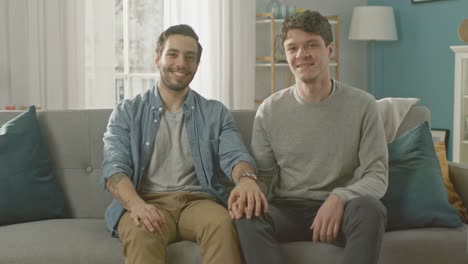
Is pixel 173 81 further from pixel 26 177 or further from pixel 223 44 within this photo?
pixel 223 44

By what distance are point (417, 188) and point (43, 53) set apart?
292cm

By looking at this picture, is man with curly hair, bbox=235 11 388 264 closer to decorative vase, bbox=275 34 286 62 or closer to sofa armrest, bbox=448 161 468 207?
sofa armrest, bbox=448 161 468 207

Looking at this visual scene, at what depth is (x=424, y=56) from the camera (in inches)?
227

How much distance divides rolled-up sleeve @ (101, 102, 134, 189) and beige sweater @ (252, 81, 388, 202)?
449 millimetres

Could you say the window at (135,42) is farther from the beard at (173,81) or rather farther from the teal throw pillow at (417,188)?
the teal throw pillow at (417,188)

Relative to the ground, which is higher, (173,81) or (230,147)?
(173,81)

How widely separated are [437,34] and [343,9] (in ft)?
3.17

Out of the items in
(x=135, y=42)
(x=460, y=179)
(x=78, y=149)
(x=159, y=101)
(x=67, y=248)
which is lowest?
(x=67, y=248)

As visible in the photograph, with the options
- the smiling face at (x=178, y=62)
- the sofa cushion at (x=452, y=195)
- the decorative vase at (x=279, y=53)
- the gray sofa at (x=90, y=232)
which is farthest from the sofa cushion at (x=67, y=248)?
the decorative vase at (x=279, y=53)

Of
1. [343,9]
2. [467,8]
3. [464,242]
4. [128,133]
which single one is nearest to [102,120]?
[128,133]

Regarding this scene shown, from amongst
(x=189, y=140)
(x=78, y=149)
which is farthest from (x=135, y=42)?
(x=189, y=140)

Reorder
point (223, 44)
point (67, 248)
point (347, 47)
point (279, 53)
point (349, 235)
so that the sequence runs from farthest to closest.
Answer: point (347, 47) → point (279, 53) → point (223, 44) → point (67, 248) → point (349, 235)

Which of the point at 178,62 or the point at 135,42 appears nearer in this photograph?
the point at 178,62

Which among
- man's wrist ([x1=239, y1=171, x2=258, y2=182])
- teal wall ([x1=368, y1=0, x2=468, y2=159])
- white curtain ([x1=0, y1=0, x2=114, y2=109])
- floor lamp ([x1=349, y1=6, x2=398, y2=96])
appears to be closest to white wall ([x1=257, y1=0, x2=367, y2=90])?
teal wall ([x1=368, y1=0, x2=468, y2=159])
